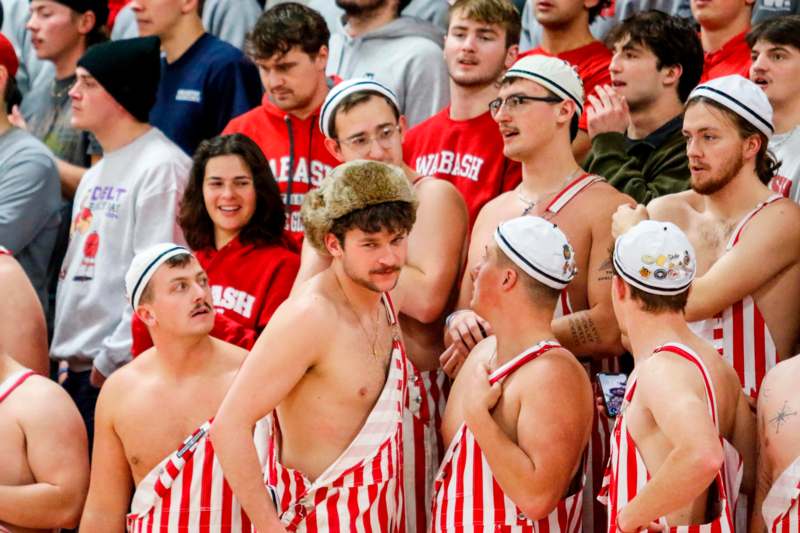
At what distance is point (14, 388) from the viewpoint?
19.7 feet

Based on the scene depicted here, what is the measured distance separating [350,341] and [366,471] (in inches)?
18.6

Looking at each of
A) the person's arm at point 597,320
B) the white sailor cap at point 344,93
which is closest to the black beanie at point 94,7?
the white sailor cap at point 344,93

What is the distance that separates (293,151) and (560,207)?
173 centimetres

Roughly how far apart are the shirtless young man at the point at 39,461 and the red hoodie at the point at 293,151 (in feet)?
4.87

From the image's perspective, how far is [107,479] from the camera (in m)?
5.77

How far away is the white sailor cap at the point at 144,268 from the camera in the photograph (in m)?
5.86

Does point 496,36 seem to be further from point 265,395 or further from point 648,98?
point 265,395

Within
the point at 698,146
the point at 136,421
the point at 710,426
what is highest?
the point at 698,146

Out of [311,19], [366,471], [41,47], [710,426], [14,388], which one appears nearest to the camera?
[710,426]

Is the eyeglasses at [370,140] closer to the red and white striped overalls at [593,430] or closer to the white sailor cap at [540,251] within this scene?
the red and white striped overalls at [593,430]

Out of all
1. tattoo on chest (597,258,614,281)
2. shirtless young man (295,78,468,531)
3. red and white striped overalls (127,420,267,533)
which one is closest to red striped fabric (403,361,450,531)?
shirtless young man (295,78,468,531)

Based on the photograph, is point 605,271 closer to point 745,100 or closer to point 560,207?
point 560,207

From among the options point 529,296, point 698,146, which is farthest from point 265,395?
point 698,146

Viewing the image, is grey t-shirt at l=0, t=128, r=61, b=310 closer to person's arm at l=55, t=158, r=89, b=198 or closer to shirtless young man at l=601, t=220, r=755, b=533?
person's arm at l=55, t=158, r=89, b=198
